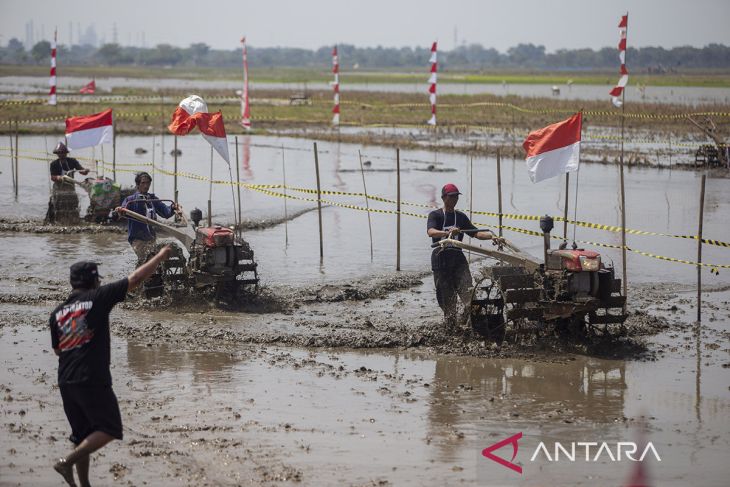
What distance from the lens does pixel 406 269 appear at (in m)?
16.3

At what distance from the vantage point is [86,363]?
22.8 ft

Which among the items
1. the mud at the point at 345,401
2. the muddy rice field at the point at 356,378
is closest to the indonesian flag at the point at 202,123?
the muddy rice field at the point at 356,378

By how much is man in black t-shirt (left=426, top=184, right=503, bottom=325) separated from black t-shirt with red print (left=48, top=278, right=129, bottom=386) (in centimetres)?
516

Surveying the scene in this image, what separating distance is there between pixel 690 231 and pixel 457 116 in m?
31.2

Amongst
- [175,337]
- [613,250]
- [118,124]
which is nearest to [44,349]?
[175,337]

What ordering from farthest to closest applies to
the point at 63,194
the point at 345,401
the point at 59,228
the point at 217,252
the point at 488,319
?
the point at 63,194 < the point at 59,228 < the point at 217,252 < the point at 488,319 < the point at 345,401

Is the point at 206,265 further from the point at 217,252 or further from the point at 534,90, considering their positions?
the point at 534,90

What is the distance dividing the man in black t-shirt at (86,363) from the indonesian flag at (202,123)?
7.94 meters

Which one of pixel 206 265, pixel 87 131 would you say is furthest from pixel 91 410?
pixel 87 131

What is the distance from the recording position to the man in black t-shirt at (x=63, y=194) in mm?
19469

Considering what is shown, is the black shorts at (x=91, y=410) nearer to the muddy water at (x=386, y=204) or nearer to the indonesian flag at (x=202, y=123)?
the indonesian flag at (x=202, y=123)

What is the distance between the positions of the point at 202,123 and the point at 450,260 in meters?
5.24

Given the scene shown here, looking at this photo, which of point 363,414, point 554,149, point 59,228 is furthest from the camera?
point 59,228

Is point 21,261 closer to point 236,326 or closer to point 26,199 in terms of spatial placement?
point 236,326
